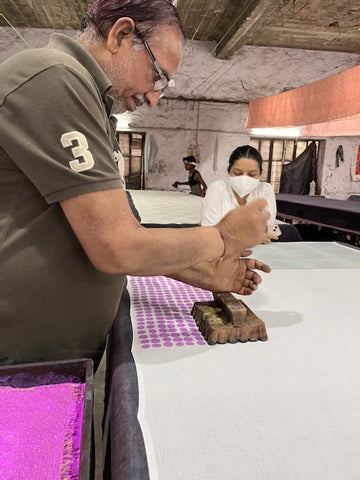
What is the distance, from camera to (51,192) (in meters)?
0.67

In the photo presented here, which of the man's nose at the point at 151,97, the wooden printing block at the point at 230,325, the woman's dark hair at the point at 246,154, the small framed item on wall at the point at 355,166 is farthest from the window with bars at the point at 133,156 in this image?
the wooden printing block at the point at 230,325

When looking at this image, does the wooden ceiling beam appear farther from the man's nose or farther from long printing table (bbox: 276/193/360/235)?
the man's nose

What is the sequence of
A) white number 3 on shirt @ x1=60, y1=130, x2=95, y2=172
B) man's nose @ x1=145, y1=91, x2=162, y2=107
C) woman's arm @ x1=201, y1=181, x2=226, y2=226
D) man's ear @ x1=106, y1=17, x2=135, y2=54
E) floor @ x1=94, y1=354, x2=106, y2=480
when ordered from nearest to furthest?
white number 3 on shirt @ x1=60, y1=130, x2=95, y2=172
man's ear @ x1=106, y1=17, x2=135, y2=54
man's nose @ x1=145, y1=91, x2=162, y2=107
floor @ x1=94, y1=354, x2=106, y2=480
woman's arm @ x1=201, y1=181, x2=226, y2=226

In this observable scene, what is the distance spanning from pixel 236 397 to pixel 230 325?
232mm

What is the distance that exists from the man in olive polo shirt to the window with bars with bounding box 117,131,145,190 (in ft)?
24.2

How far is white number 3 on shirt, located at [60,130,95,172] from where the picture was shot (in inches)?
25.8

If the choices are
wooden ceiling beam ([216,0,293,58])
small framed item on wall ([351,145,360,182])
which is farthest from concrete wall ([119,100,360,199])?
wooden ceiling beam ([216,0,293,58])

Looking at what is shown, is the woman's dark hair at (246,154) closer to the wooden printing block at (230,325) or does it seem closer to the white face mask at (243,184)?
the white face mask at (243,184)

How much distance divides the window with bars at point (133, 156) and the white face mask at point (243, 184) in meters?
5.87

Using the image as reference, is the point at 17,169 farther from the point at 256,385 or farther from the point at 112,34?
the point at 256,385

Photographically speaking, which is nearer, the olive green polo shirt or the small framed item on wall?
the olive green polo shirt

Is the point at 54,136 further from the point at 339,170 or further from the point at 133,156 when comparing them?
the point at 339,170

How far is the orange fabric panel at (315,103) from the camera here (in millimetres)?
2934

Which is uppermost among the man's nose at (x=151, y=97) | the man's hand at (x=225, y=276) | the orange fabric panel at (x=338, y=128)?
the orange fabric panel at (x=338, y=128)
